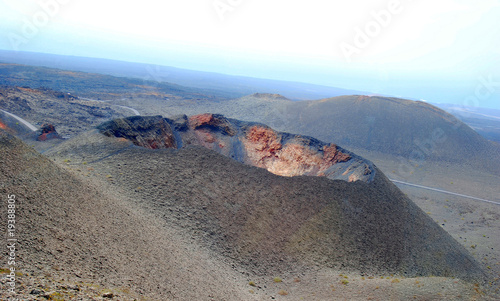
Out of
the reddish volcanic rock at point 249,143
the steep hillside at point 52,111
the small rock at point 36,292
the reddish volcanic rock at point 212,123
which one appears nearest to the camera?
the small rock at point 36,292

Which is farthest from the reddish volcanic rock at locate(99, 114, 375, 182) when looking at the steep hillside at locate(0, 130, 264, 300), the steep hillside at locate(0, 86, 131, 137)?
the steep hillside at locate(0, 86, 131, 137)

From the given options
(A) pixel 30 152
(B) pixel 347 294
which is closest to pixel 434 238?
(B) pixel 347 294

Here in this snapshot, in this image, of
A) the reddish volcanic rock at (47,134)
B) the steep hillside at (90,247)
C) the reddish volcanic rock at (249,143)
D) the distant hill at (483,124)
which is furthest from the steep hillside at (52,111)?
the distant hill at (483,124)

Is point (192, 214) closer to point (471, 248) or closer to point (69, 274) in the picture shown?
point (69, 274)

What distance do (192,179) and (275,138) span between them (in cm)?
1154

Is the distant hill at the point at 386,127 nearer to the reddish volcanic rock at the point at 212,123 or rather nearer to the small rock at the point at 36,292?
Result: the reddish volcanic rock at the point at 212,123

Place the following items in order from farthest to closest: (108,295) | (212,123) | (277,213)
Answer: (212,123) < (277,213) < (108,295)

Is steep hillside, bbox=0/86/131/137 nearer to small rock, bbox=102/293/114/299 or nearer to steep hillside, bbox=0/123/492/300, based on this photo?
steep hillside, bbox=0/123/492/300

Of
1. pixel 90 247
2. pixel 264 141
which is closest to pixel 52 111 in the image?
pixel 264 141

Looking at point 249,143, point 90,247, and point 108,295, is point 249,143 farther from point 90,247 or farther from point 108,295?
point 108,295

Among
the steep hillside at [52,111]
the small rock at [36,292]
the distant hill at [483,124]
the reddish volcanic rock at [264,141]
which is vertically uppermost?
the distant hill at [483,124]

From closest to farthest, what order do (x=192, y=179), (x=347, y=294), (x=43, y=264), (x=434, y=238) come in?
(x=43, y=264) < (x=347, y=294) < (x=192, y=179) < (x=434, y=238)

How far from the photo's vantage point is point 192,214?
39.0 feet

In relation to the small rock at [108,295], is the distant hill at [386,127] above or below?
above
